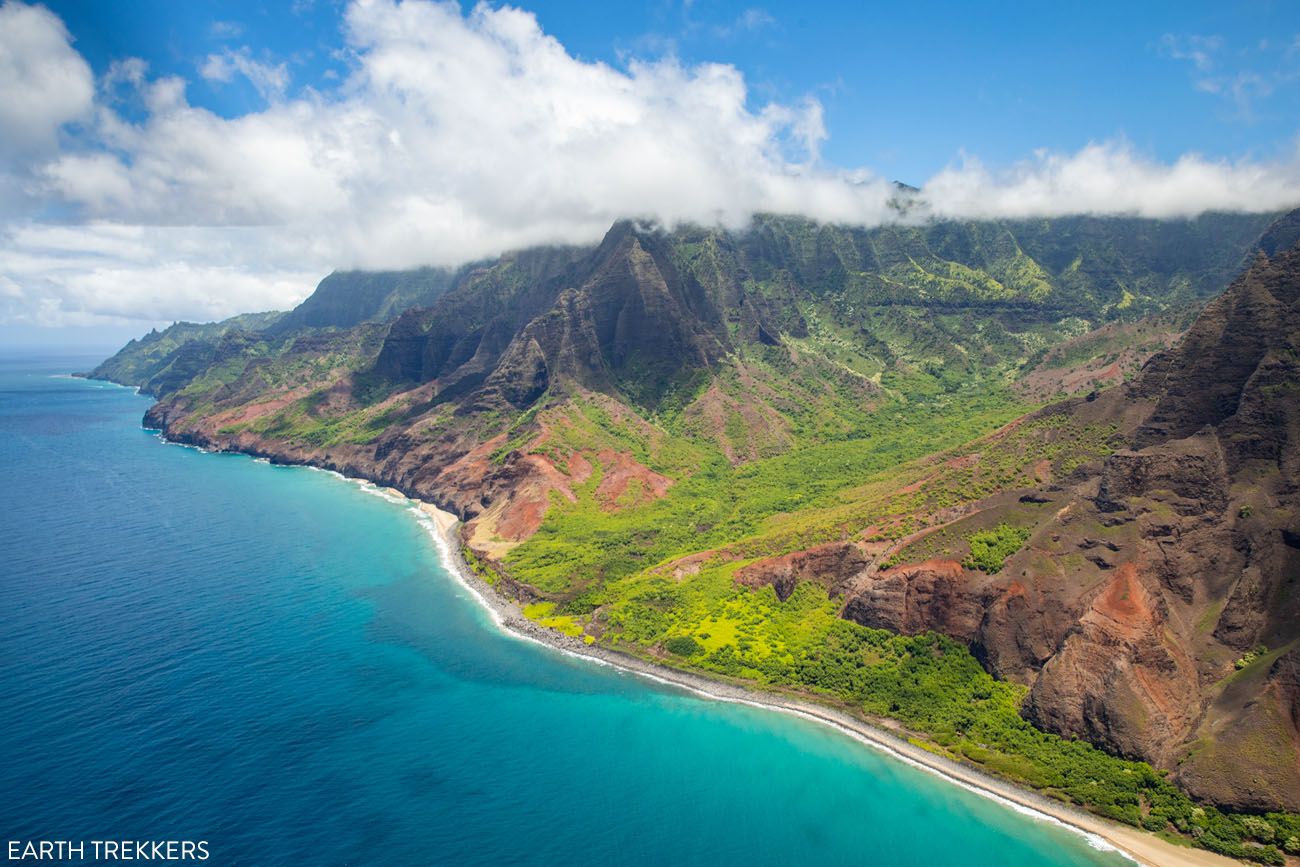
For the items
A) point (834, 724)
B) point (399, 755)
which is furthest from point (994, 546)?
point (399, 755)

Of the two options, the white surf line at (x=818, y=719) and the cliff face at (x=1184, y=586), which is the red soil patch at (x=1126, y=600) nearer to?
the cliff face at (x=1184, y=586)

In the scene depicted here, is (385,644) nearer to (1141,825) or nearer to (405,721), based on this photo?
(405,721)

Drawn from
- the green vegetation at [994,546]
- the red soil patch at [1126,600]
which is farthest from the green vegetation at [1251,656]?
the green vegetation at [994,546]

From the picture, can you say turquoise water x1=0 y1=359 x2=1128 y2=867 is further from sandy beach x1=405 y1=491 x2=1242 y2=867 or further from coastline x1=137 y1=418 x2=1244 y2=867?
sandy beach x1=405 y1=491 x2=1242 y2=867

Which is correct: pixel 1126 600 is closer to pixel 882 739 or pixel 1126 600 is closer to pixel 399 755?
pixel 882 739

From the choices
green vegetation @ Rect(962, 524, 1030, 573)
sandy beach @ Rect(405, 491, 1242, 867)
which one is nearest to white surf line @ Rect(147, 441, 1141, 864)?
sandy beach @ Rect(405, 491, 1242, 867)
